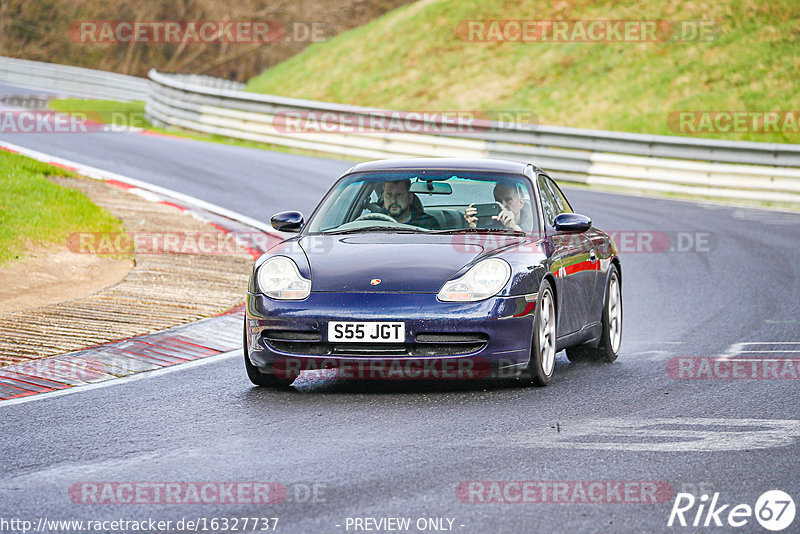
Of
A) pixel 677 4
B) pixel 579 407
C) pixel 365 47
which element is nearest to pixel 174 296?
pixel 579 407

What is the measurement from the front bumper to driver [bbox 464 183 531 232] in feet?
3.53

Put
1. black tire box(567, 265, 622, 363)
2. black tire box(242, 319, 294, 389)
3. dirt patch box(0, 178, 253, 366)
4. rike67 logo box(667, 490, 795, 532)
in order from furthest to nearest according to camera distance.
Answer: black tire box(567, 265, 622, 363) < dirt patch box(0, 178, 253, 366) < black tire box(242, 319, 294, 389) < rike67 logo box(667, 490, 795, 532)

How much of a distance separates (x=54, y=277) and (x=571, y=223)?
219 inches

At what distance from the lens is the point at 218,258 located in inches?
523

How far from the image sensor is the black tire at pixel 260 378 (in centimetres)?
779

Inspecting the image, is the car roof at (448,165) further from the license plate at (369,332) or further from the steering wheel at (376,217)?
the license plate at (369,332)

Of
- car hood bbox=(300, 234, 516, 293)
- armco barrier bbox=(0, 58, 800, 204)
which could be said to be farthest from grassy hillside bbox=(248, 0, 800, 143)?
car hood bbox=(300, 234, 516, 293)

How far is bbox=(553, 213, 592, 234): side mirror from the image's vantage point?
8.49 m

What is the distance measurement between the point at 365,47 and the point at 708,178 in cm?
2100

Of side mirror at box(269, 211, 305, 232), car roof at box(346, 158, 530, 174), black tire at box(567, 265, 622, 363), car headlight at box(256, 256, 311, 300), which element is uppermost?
car roof at box(346, 158, 530, 174)

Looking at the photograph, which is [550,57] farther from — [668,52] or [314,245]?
[314,245]

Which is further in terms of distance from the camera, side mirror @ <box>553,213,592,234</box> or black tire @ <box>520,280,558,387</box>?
side mirror @ <box>553,213,592,234</box>

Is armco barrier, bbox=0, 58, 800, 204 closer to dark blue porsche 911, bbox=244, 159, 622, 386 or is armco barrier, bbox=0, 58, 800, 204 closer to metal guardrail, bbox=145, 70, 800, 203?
metal guardrail, bbox=145, 70, 800, 203


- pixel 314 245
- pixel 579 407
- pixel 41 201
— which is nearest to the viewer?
pixel 579 407
